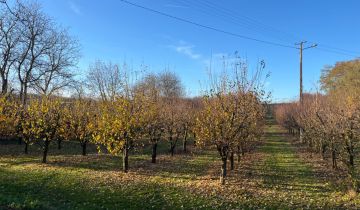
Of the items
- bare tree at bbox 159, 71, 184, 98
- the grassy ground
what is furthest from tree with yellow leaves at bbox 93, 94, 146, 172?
bare tree at bbox 159, 71, 184, 98

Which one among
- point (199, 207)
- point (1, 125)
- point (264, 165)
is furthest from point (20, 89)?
point (199, 207)

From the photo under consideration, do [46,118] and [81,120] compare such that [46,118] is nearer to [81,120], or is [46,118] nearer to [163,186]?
[81,120]

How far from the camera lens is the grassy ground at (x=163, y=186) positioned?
8320 mm

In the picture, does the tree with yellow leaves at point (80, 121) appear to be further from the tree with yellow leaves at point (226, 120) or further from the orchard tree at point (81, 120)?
the tree with yellow leaves at point (226, 120)

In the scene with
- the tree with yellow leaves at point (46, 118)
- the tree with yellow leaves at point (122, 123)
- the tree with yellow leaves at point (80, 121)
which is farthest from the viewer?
the tree with yellow leaves at point (80, 121)

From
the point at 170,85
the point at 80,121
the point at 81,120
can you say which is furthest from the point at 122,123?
the point at 170,85

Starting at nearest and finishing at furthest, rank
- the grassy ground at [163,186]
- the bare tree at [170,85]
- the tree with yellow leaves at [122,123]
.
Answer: the grassy ground at [163,186], the tree with yellow leaves at [122,123], the bare tree at [170,85]

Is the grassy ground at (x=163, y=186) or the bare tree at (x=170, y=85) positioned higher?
the bare tree at (x=170, y=85)

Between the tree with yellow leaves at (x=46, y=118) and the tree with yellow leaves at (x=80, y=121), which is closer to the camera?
the tree with yellow leaves at (x=46, y=118)

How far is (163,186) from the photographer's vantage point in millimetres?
10031

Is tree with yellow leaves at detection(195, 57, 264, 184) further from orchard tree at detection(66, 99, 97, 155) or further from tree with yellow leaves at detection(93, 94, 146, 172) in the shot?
orchard tree at detection(66, 99, 97, 155)

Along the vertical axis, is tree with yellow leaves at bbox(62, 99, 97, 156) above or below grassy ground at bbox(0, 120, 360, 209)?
above

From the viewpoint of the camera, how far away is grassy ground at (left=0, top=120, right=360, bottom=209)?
8.32 m

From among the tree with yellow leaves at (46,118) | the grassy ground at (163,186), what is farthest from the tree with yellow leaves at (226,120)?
the tree with yellow leaves at (46,118)
